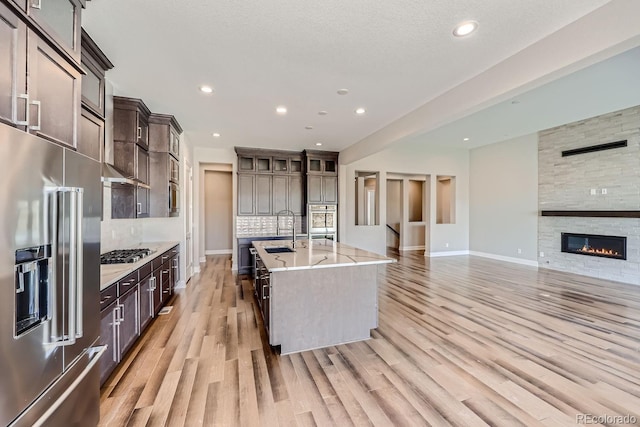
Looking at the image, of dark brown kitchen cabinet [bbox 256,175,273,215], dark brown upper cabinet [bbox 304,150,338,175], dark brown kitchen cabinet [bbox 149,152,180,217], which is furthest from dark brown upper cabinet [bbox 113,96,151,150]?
dark brown upper cabinet [bbox 304,150,338,175]

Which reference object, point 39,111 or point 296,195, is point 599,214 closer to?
point 296,195

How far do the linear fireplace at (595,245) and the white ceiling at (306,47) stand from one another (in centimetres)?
372

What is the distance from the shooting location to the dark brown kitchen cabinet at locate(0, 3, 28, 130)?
120 centimetres

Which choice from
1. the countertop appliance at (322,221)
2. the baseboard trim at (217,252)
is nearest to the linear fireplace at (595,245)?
the countertop appliance at (322,221)

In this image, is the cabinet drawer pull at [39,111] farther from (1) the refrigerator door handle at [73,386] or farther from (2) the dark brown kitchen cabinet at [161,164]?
(2) the dark brown kitchen cabinet at [161,164]

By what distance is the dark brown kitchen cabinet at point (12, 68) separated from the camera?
1.20 metres

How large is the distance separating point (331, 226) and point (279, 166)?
6.43 feet

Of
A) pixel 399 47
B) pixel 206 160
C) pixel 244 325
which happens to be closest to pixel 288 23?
pixel 399 47

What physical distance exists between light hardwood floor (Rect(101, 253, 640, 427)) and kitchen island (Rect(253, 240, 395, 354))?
0.54ft

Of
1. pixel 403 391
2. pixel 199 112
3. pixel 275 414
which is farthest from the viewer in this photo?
pixel 199 112

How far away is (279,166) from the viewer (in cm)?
666

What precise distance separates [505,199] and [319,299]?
7019 mm

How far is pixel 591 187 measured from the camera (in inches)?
225

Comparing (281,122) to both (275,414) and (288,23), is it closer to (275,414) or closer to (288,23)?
(288,23)
